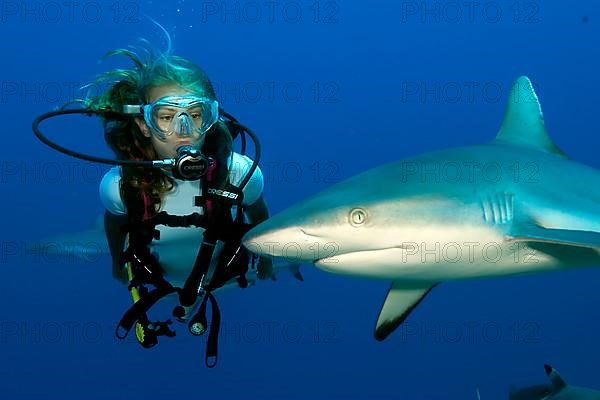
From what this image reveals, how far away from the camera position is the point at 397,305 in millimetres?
3453

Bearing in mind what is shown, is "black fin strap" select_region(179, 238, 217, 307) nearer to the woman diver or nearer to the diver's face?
the woman diver

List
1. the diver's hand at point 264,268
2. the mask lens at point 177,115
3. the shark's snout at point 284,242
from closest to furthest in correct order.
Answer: the shark's snout at point 284,242 → the mask lens at point 177,115 → the diver's hand at point 264,268

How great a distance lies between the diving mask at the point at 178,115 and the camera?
10.8 feet

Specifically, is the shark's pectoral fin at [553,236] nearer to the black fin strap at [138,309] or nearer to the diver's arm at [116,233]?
the black fin strap at [138,309]

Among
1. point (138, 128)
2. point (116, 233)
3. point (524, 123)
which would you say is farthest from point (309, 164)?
point (138, 128)

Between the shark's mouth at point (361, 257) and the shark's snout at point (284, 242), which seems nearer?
the shark's snout at point (284, 242)

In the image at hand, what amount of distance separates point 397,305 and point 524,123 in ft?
4.70

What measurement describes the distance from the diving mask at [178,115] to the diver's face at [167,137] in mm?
23

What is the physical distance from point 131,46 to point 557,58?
56.9 m

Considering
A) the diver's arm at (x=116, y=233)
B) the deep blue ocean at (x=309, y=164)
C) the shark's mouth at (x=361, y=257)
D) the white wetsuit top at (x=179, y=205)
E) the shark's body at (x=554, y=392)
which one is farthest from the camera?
the deep blue ocean at (x=309, y=164)

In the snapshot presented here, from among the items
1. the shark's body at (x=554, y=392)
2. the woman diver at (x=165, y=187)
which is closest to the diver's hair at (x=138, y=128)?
the woman diver at (x=165, y=187)

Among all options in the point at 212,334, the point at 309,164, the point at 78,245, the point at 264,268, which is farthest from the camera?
the point at 309,164

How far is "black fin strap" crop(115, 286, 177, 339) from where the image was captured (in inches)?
138

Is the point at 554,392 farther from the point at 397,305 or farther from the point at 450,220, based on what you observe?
the point at 450,220
